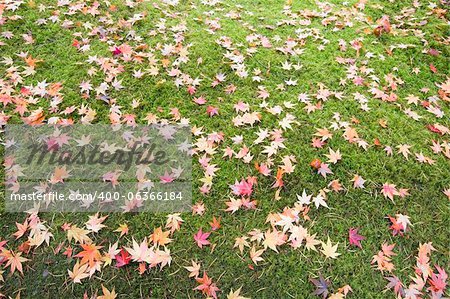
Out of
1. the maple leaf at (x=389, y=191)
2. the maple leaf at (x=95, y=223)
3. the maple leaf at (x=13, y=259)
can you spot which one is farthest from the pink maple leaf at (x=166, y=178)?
the maple leaf at (x=389, y=191)

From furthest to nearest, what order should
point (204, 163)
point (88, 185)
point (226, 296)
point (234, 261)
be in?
1. point (204, 163)
2. point (88, 185)
3. point (234, 261)
4. point (226, 296)

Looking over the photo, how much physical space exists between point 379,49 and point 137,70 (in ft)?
11.6

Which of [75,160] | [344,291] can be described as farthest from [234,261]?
[75,160]

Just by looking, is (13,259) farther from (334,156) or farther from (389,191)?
(389,191)

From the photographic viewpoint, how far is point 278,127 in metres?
3.70

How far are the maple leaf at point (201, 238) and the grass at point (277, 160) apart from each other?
5cm

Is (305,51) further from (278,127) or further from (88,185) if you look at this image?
(88,185)

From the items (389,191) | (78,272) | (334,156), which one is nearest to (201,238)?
(78,272)

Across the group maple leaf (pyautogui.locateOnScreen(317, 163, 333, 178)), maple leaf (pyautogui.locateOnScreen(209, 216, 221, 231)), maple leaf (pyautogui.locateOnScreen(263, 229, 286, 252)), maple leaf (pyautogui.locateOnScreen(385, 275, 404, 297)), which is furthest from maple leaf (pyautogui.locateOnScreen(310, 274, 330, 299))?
maple leaf (pyautogui.locateOnScreen(317, 163, 333, 178))

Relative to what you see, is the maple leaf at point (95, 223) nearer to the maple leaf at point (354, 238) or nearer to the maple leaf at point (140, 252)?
the maple leaf at point (140, 252)

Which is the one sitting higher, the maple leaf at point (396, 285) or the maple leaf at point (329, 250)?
the maple leaf at point (329, 250)

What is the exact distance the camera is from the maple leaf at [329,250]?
2.79m

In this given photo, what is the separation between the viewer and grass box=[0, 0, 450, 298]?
2.64 metres

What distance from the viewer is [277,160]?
11.2 ft
